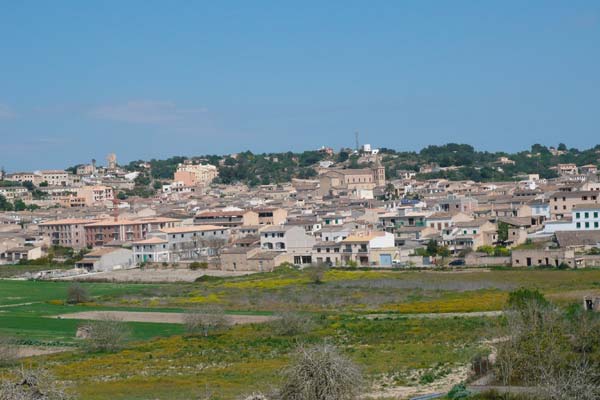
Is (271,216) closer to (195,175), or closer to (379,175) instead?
(379,175)

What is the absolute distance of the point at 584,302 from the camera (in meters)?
35.4

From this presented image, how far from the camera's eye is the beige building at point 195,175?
456 feet

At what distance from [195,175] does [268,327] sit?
105 meters

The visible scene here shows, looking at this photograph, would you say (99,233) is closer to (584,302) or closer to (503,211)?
(503,211)

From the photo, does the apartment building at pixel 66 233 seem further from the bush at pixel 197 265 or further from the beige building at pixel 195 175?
the beige building at pixel 195 175

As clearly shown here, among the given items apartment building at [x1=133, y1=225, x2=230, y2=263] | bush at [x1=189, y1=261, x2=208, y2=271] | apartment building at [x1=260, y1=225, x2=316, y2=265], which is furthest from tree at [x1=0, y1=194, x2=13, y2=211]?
apartment building at [x1=260, y1=225, x2=316, y2=265]

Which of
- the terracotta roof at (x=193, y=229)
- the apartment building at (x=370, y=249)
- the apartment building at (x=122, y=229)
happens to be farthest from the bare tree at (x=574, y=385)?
the apartment building at (x=122, y=229)

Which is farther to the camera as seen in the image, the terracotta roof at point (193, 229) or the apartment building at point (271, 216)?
the apartment building at point (271, 216)

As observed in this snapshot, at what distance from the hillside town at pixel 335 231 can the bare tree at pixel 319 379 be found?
31.9 meters

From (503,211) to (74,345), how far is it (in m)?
40.9

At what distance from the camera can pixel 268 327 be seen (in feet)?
123

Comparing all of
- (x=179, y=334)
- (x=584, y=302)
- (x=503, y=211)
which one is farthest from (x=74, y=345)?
(x=503, y=211)

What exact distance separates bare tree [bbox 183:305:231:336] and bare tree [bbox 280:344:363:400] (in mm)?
16137

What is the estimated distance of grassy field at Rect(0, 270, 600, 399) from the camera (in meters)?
27.7
